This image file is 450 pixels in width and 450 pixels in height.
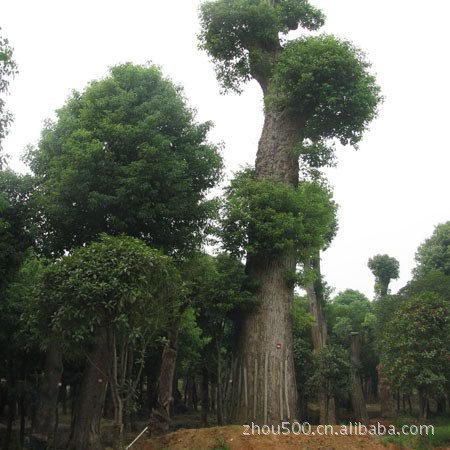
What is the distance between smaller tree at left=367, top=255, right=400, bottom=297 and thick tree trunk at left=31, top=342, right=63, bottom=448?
22.6 metres

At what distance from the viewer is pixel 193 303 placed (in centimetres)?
1198

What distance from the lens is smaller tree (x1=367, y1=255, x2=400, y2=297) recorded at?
105 feet

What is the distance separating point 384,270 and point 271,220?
22.1 meters

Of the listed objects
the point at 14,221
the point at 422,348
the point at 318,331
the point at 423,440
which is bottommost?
the point at 423,440

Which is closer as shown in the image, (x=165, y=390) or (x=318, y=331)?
(x=165, y=390)

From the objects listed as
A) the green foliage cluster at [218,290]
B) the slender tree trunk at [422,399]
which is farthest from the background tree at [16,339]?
the slender tree trunk at [422,399]

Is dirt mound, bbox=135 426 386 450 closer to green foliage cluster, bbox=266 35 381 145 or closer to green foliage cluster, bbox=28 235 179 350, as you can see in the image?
green foliage cluster, bbox=28 235 179 350

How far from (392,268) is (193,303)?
22840 mm

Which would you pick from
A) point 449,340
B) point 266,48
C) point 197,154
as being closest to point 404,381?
point 449,340

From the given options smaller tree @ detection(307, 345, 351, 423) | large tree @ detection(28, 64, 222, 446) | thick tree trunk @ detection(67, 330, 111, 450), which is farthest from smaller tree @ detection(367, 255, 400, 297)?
thick tree trunk @ detection(67, 330, 111, 450)

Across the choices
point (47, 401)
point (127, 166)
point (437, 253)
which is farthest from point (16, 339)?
point (437, 253)

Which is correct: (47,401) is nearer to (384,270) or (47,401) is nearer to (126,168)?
(126,168)

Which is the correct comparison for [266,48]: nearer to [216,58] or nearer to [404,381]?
[216,58]

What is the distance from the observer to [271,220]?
11.8 meters
